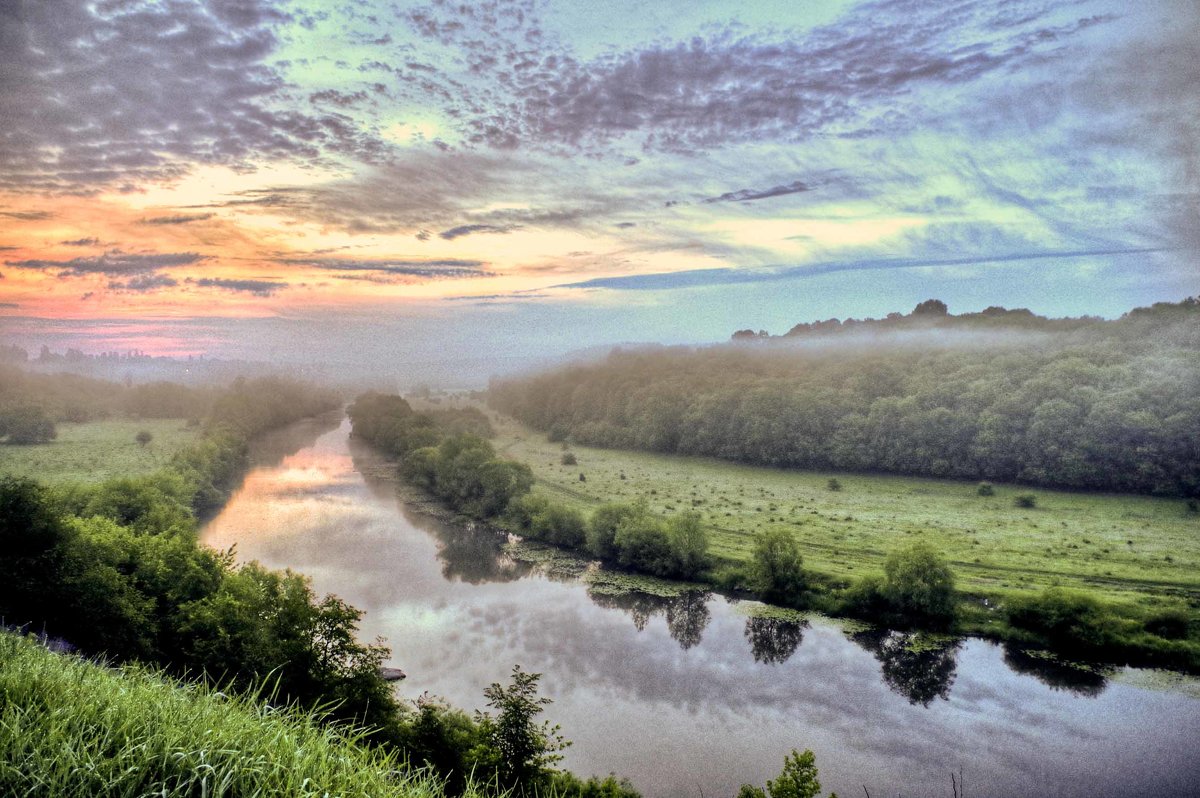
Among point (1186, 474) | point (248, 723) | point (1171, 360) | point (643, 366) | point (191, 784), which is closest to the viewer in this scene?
point (191, 784)

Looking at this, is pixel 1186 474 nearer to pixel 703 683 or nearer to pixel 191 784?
pixel 703 683

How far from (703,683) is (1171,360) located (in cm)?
6425

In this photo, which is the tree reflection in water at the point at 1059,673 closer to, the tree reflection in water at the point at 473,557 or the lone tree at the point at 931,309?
the tree reflection in water at the point at 473,557

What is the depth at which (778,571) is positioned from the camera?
39.2 metres

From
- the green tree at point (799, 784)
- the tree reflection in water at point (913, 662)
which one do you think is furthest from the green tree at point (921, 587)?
the green tree at point (799, 784)

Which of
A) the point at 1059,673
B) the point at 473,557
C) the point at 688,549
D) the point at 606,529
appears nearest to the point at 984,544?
the point at 1059,673

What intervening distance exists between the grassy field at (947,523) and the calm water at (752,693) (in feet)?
28.4

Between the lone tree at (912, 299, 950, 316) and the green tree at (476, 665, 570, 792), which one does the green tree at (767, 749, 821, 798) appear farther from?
the lone tree at (912, 299, 950, 316)

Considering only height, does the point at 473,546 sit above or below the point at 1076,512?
below

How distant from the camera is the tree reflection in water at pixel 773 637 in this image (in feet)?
107

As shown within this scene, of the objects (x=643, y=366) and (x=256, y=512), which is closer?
(x=256, y=512)

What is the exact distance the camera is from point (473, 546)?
167 ft

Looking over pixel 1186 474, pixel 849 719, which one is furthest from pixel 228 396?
pixel 1186 474

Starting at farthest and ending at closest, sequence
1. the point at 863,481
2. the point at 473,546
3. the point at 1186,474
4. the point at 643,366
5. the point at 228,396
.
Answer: the point at 643,366, the point at 228,396, the point at 863,481, the point at 1186,474, the point at 473,546
